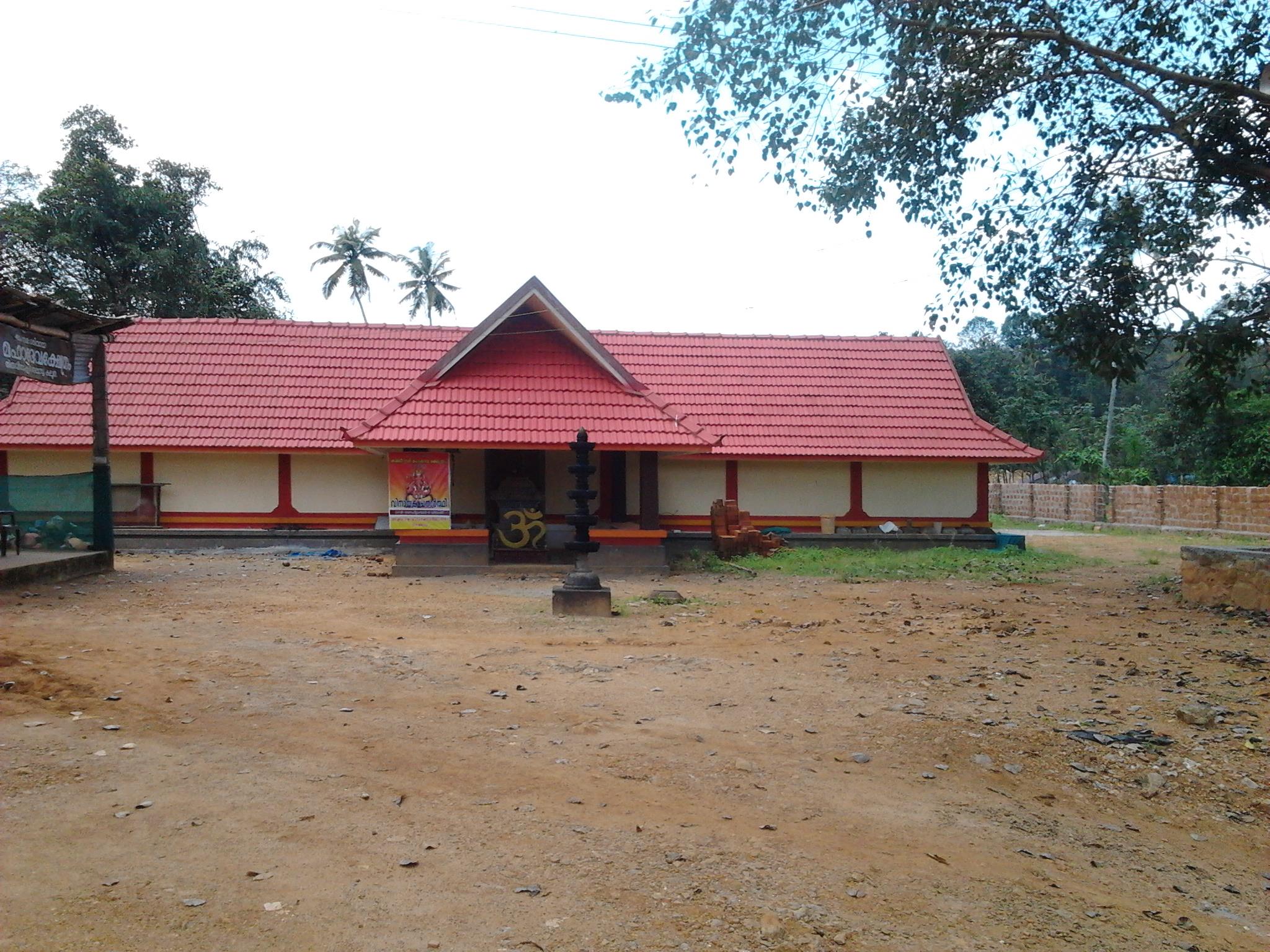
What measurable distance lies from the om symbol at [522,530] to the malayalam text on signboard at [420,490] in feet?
3.50

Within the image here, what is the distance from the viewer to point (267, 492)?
1853 centimetres

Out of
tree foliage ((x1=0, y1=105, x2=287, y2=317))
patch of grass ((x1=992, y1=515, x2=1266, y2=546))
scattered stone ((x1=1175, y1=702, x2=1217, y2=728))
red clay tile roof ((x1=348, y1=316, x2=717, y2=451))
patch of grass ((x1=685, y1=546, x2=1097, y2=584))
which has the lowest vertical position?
patch of grass ((x1=992, y1=515, x2=1266, y2=546))

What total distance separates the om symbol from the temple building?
0.10ft

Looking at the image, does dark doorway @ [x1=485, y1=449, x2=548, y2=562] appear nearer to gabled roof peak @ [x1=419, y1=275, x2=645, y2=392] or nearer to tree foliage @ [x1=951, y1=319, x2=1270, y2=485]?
gabled roof peak @ [x1=419, y1=275, x2=645, y2=392]

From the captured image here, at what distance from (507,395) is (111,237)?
16768 mm

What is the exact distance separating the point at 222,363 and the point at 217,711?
15497 millimetres

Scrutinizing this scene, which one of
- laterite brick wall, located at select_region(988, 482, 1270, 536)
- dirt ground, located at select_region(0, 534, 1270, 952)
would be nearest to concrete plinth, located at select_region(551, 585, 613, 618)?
dirt ground, located at select_region(0, 534, 1270, 952)

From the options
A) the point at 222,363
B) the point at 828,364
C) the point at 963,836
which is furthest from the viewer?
the point at 828,364

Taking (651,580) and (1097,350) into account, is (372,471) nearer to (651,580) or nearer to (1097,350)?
(651,580)

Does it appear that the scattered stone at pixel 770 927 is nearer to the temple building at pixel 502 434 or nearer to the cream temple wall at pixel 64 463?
the temple building at pixel 502 434

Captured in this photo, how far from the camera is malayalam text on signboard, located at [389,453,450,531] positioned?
611 inches

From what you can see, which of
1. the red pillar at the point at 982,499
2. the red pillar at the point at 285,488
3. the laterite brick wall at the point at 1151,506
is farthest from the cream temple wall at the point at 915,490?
the red pillar at the point at 285,488

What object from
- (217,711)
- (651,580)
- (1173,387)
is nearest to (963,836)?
(217,711)

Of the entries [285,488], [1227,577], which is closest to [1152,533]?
[1227,577]
